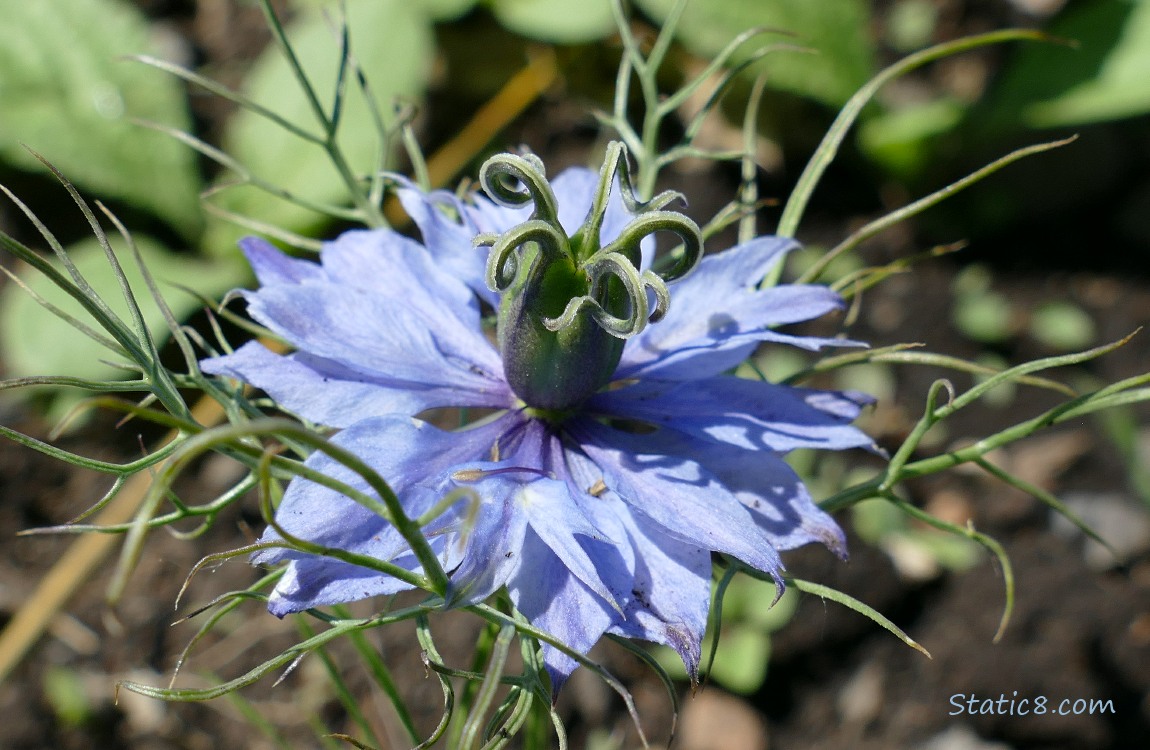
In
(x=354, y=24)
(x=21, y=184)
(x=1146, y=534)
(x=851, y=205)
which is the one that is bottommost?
(x=1146, y=534)

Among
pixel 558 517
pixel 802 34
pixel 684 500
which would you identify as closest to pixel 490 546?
pixel 558 517

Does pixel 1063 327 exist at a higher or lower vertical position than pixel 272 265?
lower

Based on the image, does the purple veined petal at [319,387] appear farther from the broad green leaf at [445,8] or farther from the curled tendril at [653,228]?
the broad green leaf at [445,8]

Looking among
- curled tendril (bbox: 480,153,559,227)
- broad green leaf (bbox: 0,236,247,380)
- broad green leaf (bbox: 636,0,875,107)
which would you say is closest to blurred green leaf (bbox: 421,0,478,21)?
broad green leaf (bbox: 636,0,875,107)

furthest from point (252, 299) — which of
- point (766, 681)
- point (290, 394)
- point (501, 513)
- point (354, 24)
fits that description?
point (354, 24)

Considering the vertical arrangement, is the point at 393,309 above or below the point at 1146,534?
above

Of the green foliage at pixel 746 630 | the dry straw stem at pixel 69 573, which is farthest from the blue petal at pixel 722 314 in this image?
the dry straw stem at pixel 69 573

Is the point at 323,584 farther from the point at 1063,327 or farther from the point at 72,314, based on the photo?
the point at 1063,327

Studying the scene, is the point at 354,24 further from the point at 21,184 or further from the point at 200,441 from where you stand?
the point at 200,441
